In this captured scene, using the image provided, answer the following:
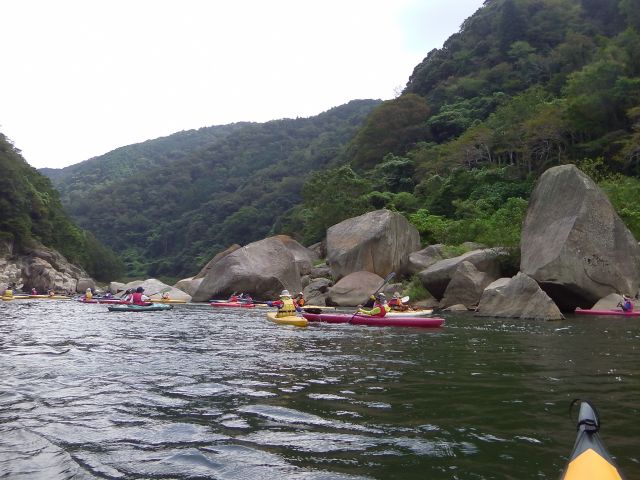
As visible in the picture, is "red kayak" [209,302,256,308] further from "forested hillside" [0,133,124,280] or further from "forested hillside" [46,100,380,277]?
"forested hillside" [46,100,380,277]

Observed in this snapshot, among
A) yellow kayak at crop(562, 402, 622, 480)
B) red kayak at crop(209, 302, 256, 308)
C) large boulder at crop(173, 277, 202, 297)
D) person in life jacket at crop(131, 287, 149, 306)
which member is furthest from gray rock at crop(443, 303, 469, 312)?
large boulder at crop(173, 277, 202, 297)

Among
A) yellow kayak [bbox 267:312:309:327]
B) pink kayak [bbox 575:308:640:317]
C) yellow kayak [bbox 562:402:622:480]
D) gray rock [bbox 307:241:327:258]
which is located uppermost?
gray rock [bbox 307:241:327:258]

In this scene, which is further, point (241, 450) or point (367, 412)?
point (367, 412)

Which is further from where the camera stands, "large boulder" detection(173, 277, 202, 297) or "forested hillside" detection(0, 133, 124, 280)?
"forested hillside" detection(0, 133, 124, 280)

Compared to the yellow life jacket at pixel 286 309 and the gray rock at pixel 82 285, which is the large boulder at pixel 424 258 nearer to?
the yellow life jacket at pixel 286 309

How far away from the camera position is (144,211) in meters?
87.9

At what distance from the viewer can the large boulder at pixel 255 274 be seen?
2598 centimetres

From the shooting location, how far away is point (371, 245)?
24.2m

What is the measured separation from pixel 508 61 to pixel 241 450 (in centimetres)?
5469

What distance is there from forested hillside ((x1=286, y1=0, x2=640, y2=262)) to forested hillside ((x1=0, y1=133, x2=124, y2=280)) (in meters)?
22.2

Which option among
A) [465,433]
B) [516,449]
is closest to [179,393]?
[465,433]

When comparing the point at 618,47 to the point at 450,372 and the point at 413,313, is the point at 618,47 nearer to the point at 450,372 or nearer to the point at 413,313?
the point at 413,313

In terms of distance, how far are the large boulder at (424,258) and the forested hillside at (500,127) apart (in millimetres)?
1921

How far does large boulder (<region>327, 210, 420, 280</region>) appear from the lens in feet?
79.6
